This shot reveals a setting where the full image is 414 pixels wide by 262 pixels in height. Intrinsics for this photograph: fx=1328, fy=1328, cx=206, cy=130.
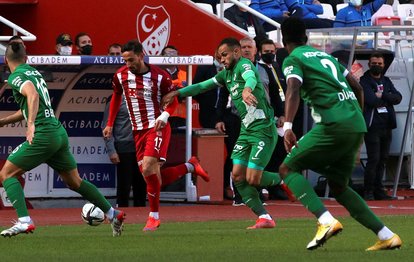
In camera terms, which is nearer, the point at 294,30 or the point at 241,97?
the point at 294,30

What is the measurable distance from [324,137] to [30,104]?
3373 mm

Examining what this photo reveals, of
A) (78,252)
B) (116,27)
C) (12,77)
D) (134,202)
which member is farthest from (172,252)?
(116,27)

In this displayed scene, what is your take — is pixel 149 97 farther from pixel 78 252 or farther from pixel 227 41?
pixel 78 252

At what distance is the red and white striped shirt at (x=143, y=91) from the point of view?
15.7 meters

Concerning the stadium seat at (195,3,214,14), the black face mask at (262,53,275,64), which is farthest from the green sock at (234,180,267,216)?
the stadium seat at (195,3,214,14)

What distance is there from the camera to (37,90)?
45.3ft

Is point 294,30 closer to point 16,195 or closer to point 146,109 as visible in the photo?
point 16,195

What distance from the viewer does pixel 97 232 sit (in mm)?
15133

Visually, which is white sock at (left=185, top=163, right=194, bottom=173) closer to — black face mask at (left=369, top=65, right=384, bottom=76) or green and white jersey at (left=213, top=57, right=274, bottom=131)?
green and white jersey at (left=213, top=57, right=274, bottom=131)

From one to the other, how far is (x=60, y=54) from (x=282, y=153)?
3.81 metres

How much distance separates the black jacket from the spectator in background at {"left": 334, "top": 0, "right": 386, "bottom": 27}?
11.7 feet

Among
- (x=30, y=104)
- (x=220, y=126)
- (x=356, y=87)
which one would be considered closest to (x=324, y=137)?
(x=356, y=87)

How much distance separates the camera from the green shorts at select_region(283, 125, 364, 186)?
38.1ft

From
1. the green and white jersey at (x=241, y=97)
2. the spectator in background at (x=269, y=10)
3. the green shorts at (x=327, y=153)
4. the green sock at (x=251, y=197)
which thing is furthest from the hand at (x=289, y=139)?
the spectator in background at (x=269, y=10)
